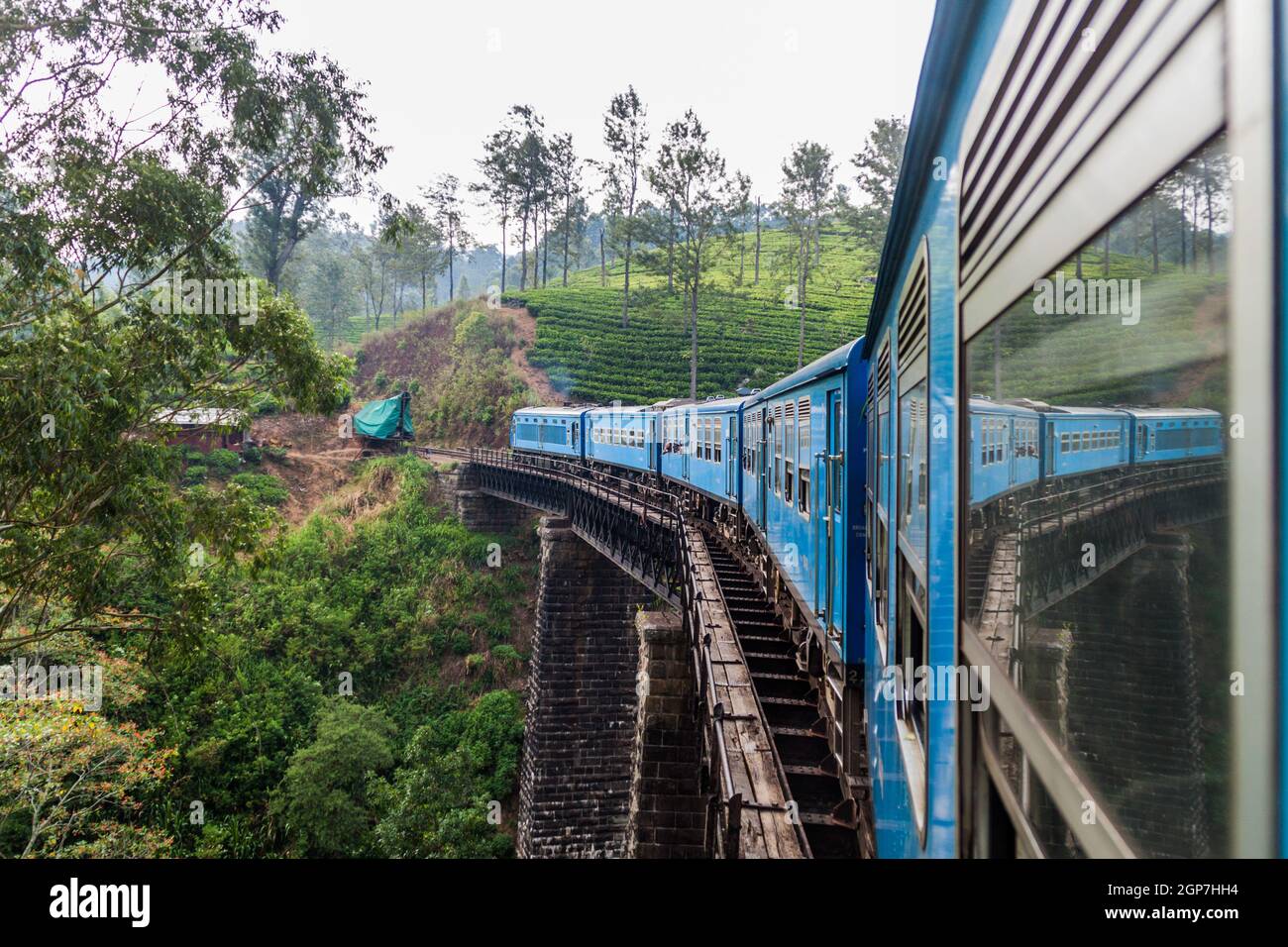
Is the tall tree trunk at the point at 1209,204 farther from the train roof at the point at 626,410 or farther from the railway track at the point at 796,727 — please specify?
the train roof at the point at 626,410

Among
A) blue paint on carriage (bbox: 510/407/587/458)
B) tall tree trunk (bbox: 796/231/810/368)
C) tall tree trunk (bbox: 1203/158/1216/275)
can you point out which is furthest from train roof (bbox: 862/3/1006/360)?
tall tree trunk (bbox: 796/231/810/368)

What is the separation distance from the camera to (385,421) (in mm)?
32125

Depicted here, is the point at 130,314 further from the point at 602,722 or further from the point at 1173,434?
the point at 602,722

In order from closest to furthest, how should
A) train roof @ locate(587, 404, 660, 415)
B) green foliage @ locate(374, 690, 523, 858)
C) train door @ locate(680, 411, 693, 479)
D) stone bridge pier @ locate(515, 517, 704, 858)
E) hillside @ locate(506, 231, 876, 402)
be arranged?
1. stone bridge pier @ locate(515, 517, 704, 858)
2. train door @ locate(680, 411, 693, 479)
3. green foliage @ locate(374, 690, 523, 858)
4. train roof @ locate(587, 404, 660, 415)
5. hillside @ locate(506, 231, 876, 402)

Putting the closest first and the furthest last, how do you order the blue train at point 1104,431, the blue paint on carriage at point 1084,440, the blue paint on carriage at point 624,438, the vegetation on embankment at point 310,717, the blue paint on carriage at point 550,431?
the blue train at point 1104,431 → the blue paint on carriage at point 1084,440 → the vegetation on embankment at point 310,717 → the blue paint on carriage at point 624,438 → the blue paint on carriage at point 550,431

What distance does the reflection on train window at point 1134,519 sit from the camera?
2.43ft

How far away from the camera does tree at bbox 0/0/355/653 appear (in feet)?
24.8

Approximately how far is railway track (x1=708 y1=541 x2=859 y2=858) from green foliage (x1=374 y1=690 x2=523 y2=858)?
9.65m

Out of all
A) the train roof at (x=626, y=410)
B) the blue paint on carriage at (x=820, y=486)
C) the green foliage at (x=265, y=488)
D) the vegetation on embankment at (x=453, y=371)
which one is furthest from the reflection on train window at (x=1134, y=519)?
the vegetation on embankment at (x=453, y=371)

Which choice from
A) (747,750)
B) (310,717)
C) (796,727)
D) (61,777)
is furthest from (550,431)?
(747,750)

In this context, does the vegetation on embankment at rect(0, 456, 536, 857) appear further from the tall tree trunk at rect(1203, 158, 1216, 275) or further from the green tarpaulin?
the tall tree trunk at rect(1203, 158, 1216, 275)

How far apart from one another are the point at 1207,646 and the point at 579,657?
61.8 ft
